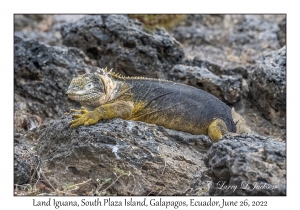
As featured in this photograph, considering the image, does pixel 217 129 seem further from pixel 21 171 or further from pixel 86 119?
pixel 21 171

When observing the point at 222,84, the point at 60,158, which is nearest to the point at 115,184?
the point at 60,158

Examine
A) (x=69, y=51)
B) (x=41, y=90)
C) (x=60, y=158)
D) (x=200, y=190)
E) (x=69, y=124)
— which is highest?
(x=69, y=51)

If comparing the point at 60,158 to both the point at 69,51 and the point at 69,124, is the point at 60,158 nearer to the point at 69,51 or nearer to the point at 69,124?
the point at 69,124

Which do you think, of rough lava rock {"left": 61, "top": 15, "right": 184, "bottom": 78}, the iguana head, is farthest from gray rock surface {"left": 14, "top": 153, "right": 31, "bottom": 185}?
rough lava rock {"left": 61, "top": 15, "right": 184, "bottom": 78}

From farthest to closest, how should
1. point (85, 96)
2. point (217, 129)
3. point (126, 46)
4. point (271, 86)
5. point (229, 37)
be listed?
1. point (229, 37)
2. point (126, 46)
3. point (271, 86)
4. point (217, 129)
5. point (85, 96)

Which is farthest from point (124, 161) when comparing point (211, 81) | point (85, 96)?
point (211, 81)

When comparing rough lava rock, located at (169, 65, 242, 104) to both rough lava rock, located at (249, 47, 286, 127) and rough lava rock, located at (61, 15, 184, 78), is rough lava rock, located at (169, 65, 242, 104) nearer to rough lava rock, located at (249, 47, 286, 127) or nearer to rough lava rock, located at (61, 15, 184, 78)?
rough lava rock, located at (249, 47, 286, 127)
